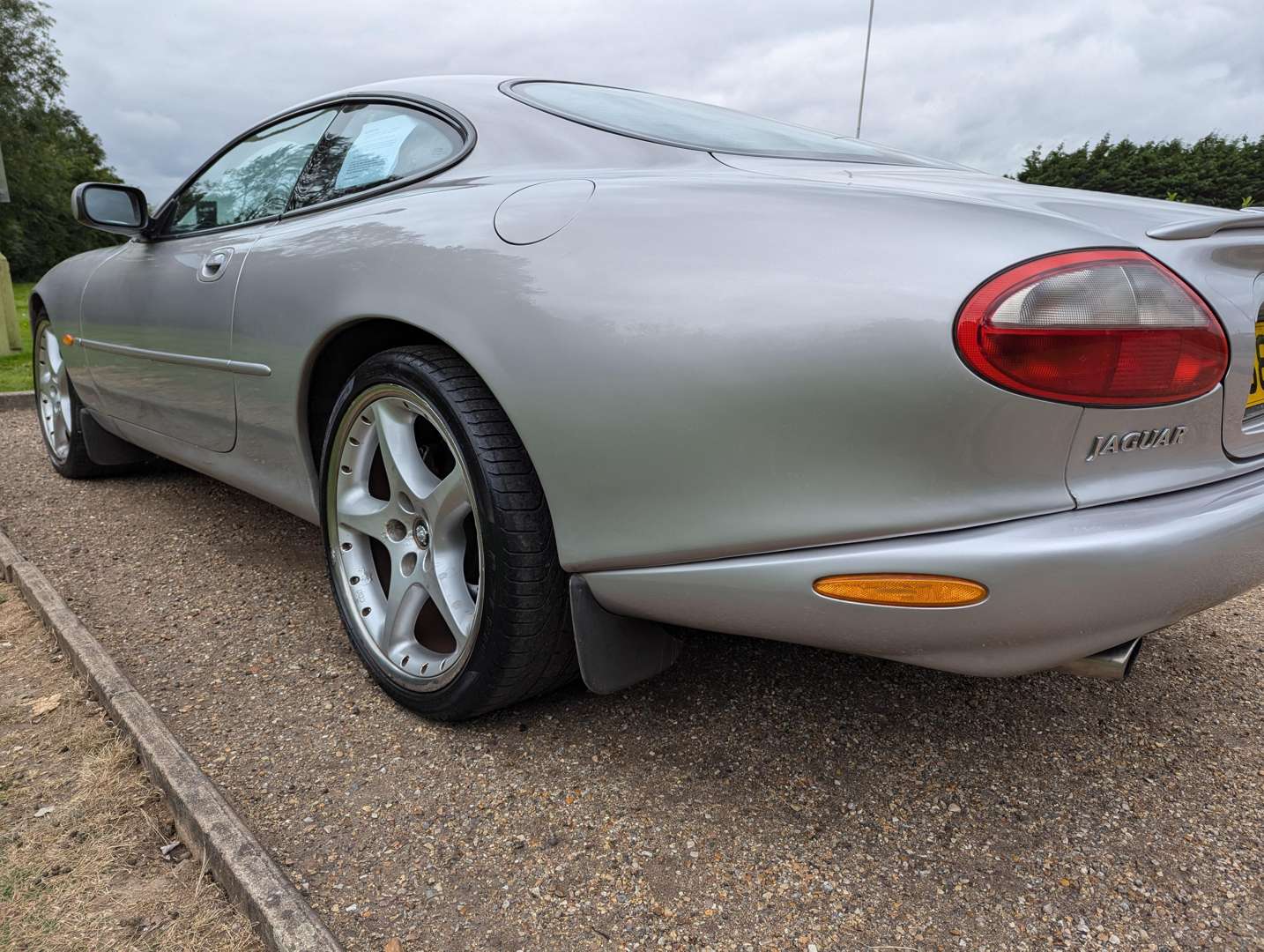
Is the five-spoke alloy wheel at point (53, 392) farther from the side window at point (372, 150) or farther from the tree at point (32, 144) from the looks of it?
the tree at point (32, 144)

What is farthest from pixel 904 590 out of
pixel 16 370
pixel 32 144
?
pixel 32 144

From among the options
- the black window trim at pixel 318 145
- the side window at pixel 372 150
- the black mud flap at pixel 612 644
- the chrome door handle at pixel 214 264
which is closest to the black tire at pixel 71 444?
the black window trim at pixel 318 145

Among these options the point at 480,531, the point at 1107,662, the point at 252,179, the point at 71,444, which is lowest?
the point at 71,444

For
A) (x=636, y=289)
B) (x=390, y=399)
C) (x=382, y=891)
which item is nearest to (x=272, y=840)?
(x=382, y=891)

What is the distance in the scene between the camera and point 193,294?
2572mm

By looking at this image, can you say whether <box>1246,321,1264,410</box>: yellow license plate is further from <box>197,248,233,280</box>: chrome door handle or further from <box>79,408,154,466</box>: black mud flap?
<box>79,408,154,466</box>: black mud flap

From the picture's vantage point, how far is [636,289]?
4.68 feet

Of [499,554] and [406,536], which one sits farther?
[406,536]

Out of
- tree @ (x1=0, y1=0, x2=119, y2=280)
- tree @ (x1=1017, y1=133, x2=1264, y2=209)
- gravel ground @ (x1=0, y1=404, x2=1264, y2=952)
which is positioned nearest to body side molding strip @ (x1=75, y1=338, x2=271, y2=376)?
gravel ground @ (x1=0, y1=404, x2=1264, y2=952)

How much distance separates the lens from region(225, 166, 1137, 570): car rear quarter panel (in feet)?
4.00

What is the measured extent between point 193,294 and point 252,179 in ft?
1.62

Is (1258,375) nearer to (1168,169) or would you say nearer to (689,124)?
(689,124)

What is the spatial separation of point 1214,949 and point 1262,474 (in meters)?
0.76

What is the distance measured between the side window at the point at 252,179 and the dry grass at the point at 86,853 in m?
1.48
